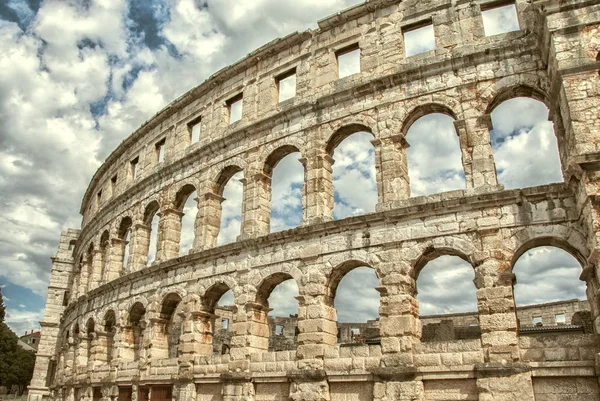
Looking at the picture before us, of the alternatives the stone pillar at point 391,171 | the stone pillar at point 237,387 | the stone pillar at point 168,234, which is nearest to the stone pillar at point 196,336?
the stone pillar at point 237,387

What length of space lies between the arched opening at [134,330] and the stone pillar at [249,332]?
16.6ft

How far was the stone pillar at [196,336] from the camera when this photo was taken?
44.3 ft

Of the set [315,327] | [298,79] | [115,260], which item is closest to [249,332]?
[315,327]

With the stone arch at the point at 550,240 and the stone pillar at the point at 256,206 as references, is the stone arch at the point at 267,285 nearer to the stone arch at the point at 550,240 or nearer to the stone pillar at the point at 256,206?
the stone pillar at the point at 256,206

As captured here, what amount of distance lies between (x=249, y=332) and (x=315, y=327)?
1.98 meters

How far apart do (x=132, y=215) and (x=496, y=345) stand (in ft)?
45.3

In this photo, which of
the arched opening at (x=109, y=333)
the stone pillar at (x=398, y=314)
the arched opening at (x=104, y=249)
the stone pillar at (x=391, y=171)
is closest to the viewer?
the stone pillar at (x=398, y=314)

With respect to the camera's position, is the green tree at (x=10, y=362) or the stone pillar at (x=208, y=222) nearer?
the stone pillar at (x=208, y=222)

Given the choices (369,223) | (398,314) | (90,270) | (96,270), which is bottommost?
(398,314)

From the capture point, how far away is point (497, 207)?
10352 mm

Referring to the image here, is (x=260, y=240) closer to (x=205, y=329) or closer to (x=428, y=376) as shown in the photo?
(x=205, y=329)

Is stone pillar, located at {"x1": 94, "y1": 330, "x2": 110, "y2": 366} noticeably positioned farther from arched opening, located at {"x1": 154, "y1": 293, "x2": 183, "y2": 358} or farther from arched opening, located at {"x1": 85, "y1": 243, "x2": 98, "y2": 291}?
arched opening, located at {"x1": 154, "y1": 293, "x2": 183, "y2": 358}

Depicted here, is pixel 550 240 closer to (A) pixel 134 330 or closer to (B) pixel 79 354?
(A) pixel 134 330

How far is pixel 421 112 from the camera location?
12.4 meters
